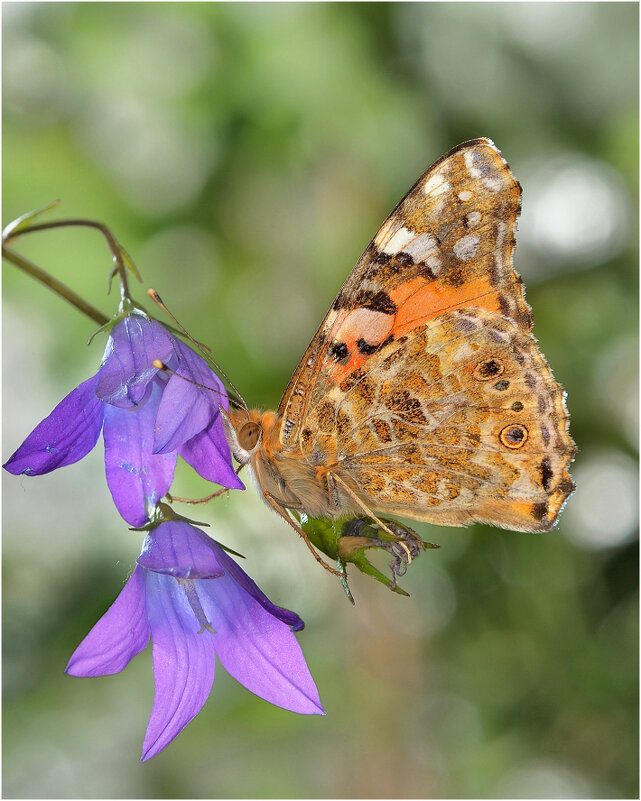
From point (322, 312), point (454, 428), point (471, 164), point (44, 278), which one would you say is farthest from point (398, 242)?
point (322, 312)

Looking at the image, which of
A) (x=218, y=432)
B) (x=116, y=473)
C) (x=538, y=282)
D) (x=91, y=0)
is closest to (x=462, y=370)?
(x=218, y=432)

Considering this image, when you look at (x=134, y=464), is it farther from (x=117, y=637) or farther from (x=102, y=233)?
(x=102, y=233)

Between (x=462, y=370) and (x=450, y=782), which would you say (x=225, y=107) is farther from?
(x=450, y=782)

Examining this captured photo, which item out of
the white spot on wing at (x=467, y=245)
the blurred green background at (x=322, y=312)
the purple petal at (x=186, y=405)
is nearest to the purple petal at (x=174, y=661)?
the purple petal at (x=186, y=405)

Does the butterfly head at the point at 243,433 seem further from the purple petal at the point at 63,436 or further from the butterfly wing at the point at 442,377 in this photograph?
the purple petal at the point at 63,436

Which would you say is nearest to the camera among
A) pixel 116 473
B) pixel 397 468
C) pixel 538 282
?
pixel 116 473

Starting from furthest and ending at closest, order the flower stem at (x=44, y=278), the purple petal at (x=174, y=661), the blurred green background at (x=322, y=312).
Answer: the blurred green background at (x=322, y=312) → the purple petal at (x=174, y=661) → the flower stem at (x=44, y=278)
